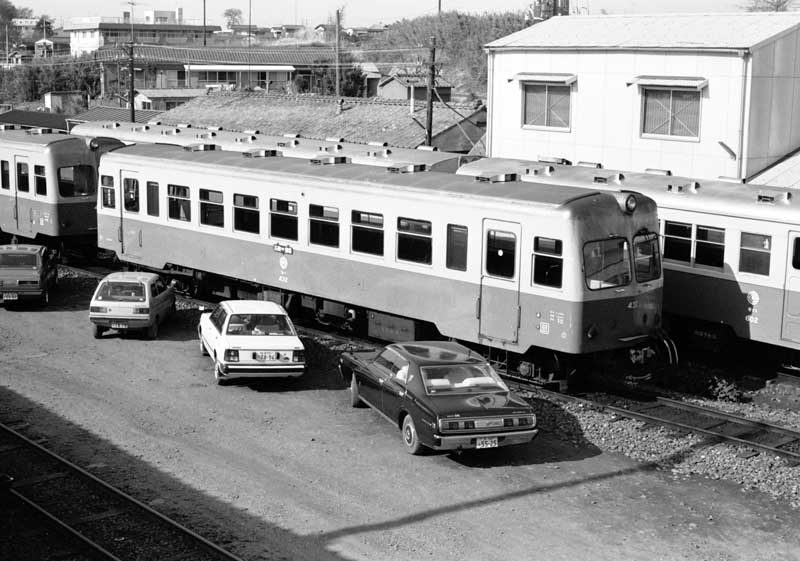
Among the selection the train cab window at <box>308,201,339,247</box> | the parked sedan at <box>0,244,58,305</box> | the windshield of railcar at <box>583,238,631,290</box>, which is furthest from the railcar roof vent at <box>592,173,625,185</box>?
the parked sedan at <box>0,244,58,305</box>

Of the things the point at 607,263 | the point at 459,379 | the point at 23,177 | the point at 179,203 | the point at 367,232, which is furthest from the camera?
the point at 23,177

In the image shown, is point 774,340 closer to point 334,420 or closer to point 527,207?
point 527,207

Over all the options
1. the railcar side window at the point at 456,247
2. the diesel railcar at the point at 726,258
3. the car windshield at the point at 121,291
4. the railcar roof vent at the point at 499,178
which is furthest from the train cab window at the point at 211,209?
the diesel railcar at the point at 726,258

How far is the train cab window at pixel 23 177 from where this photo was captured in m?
29.0

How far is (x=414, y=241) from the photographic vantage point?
61.4 ft

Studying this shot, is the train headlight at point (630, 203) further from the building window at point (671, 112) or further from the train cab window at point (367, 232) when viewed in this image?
the building window at point (671, 112)

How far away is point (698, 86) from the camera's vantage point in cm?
2806

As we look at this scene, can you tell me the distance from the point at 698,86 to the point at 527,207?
13.3 m

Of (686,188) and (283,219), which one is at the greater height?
(686,188)

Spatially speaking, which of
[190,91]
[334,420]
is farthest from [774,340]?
[190,91]

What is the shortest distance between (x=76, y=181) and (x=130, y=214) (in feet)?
13.2

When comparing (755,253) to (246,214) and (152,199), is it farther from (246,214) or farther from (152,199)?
(152,199)

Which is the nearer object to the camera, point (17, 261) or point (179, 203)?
point (179, 203)

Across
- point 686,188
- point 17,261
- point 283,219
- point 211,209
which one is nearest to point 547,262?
point 686,188
